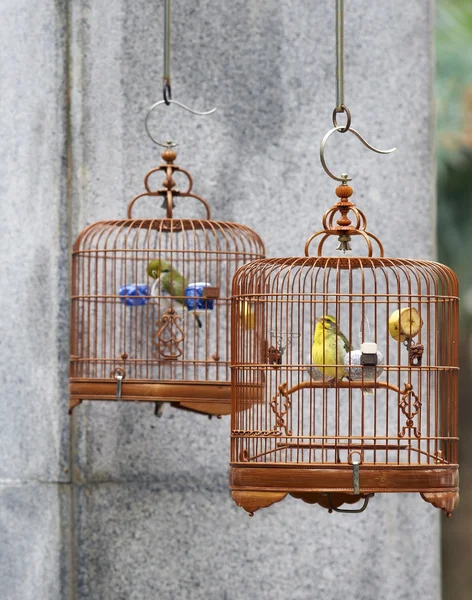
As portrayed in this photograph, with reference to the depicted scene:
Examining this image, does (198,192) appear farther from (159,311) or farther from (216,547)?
(216,547)

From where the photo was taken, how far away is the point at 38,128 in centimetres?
534

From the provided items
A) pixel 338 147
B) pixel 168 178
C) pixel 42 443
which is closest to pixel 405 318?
pixel 168 178

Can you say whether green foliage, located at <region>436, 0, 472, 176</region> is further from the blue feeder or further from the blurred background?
the blue feeder

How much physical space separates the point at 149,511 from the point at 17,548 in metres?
0.57

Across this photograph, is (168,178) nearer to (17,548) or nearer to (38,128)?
(38,128)

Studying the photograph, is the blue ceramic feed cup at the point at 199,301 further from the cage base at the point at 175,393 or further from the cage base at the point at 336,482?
the cage base at the point at 336,482

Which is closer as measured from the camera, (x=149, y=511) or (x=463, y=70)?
(x=149, y=511)

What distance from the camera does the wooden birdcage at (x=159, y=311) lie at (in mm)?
4484

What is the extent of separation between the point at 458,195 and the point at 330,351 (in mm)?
8285

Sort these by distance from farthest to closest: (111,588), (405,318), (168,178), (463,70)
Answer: (463,70)
(111,588)
(168,178)
(405,318)

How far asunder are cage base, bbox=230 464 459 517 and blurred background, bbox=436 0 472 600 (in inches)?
248

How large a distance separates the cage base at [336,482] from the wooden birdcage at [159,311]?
1.96ft

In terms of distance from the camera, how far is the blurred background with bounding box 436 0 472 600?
10.1m

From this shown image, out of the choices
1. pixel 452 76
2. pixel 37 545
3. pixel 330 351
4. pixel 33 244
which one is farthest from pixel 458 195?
pixel 330 351
